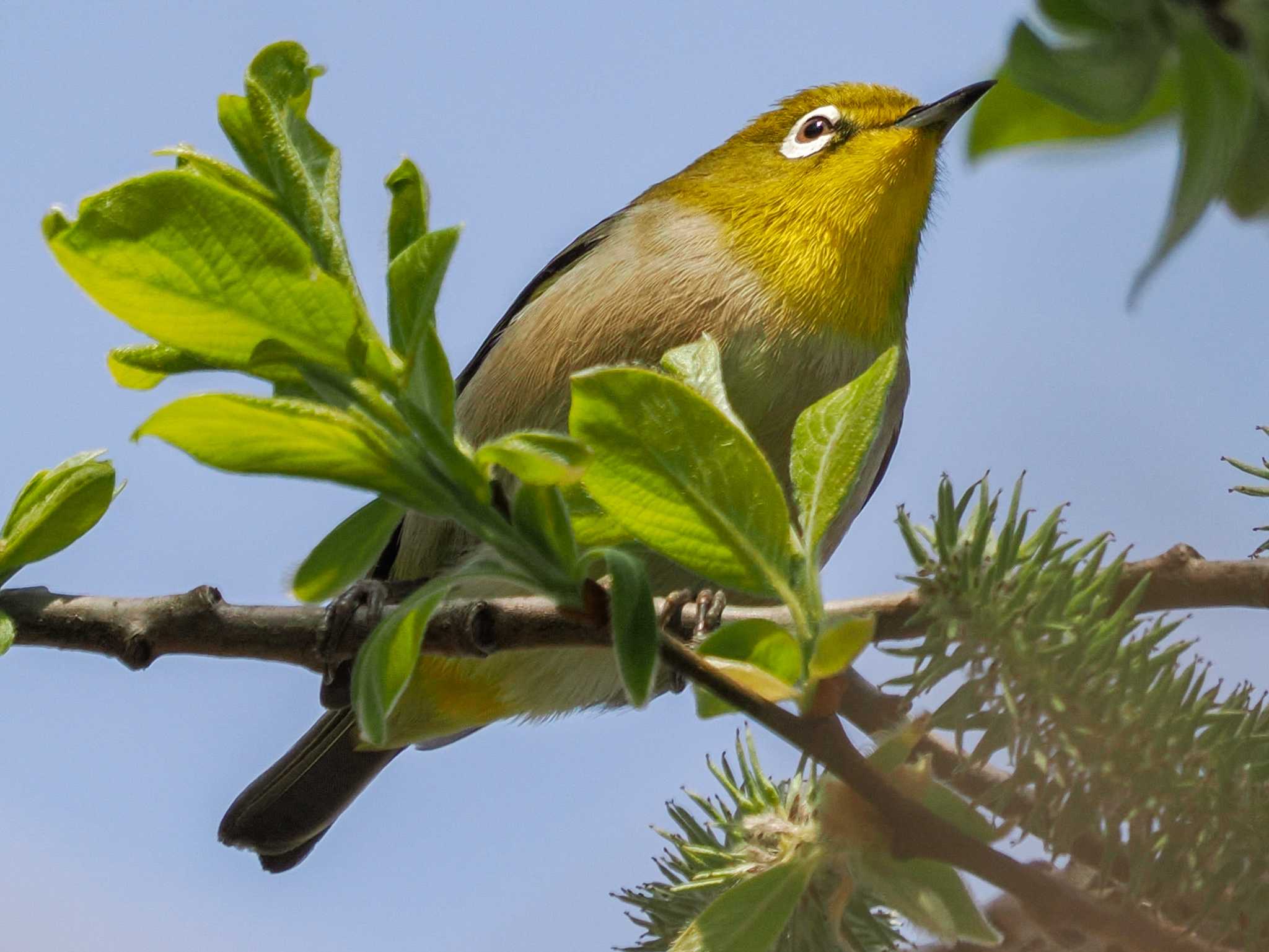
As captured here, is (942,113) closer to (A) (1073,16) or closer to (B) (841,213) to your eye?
(B) (841,213)

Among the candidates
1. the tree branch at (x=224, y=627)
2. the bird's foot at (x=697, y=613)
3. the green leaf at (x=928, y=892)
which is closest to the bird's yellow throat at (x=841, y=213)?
the bird's foot at (x=697, y=613)

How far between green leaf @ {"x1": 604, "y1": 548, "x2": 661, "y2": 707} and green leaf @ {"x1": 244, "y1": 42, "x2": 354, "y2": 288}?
283 millimetres

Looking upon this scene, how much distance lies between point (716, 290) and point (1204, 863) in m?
2.15

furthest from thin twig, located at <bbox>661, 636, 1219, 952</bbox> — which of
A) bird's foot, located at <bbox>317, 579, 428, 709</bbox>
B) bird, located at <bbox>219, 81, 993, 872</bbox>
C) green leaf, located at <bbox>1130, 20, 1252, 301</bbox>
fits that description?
bird, located at <bbox>219, 81, 993, 872</bbox>

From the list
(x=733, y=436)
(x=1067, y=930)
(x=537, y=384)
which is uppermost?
(x=537, y=384)

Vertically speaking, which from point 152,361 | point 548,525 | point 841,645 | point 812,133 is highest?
point 812,133

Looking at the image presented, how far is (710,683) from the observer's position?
0.83m

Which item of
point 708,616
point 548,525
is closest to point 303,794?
point 708,616

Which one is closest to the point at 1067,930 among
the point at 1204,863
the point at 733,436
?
the point at 1204,863

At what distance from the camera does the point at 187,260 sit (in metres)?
0.79

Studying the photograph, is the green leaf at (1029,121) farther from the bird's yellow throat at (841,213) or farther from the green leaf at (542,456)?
the bird's yellow throat at (841,213)

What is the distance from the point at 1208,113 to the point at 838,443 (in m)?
0.50

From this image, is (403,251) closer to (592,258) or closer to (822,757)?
(822,757)

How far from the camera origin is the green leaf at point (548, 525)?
2.76 ft
